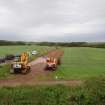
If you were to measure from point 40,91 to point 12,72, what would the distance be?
1520 cm

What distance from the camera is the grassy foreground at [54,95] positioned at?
88.8 feet

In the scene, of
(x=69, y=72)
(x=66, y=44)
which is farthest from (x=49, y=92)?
(x=66, y=44)

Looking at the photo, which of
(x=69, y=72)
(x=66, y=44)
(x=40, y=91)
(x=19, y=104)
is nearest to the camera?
(x=19, y=104)

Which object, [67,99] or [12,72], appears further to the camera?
[12,72]

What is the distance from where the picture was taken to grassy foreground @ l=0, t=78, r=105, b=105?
88.8ft

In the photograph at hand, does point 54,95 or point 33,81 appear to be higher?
point 54,95

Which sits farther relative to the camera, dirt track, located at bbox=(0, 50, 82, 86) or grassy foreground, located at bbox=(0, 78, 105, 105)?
dirt track, located at bbox=(0, 50, 82, 86)

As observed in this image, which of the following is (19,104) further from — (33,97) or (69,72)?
(69,72)

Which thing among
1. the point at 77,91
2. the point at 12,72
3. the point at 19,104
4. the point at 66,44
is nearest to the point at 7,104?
the point at 19,104

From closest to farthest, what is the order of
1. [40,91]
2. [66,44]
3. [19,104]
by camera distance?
[19,104], [40,91], [66,44]

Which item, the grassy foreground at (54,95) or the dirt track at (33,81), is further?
the dirt track at (33,81)

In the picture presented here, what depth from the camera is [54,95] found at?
91.7 ft

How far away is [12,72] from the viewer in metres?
43.4

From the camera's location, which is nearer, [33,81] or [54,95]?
[54,95]
